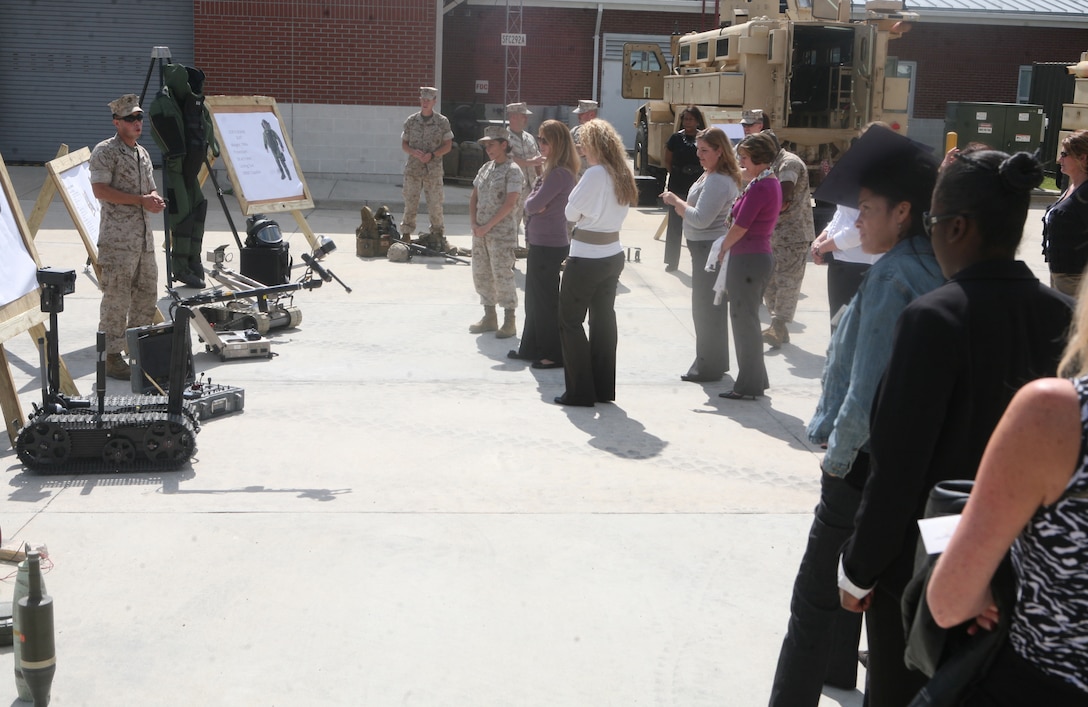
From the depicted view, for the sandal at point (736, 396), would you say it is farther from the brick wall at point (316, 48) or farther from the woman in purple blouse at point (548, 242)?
the brick wall at point (316, 48)

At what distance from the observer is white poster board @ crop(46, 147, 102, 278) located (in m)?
8.30

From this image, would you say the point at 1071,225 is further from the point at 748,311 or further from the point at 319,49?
the point at 319,49

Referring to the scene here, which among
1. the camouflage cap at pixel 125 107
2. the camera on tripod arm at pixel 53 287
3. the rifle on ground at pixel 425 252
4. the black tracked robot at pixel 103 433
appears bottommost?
the black tracked robot at pixel 103 433

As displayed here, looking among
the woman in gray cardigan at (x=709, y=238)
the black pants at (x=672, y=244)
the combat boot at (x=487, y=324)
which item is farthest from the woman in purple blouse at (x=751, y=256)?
the black pants at (x=672, y=244)

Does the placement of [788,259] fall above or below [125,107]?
below

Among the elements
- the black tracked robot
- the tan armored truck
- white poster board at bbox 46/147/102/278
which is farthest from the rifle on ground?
the black tracked robot

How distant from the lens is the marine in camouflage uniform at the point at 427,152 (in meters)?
13.6

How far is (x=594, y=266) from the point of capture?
7164mm

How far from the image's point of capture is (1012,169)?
248cm

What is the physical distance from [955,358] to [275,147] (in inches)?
436

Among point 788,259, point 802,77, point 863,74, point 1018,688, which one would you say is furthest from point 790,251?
point 802,77

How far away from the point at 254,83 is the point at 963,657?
20364 millimetres

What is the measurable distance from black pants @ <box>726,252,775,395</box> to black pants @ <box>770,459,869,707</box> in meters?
4.27

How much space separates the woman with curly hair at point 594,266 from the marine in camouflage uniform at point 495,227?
1561mm
